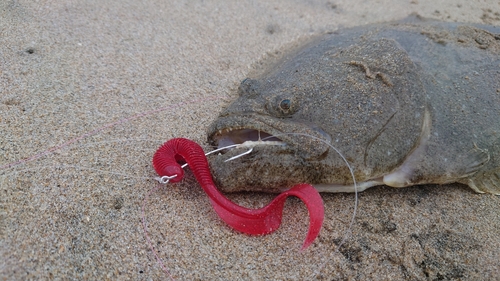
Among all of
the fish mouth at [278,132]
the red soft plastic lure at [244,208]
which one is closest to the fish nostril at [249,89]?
the fish mouth at [278,132]

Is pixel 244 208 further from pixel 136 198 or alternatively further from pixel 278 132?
pixel 136 198

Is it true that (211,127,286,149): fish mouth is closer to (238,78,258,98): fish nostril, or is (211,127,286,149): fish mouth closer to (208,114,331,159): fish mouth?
(208,114,331,159): fish mouth

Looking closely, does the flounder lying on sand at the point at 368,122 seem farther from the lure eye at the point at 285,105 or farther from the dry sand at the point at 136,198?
the dry sand at the point at 136,198

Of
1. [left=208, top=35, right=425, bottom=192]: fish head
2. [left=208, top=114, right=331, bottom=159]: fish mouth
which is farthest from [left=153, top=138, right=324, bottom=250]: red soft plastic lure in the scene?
[left=208, top=114, right=331, bottom=159]: fish mouth

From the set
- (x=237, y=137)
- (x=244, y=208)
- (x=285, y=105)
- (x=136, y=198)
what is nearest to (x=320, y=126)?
(x=285, y=105)

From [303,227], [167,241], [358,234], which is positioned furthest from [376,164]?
[167,241]

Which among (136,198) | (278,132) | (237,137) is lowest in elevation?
(136,198)

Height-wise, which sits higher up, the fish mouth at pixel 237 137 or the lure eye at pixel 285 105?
the lure eye at pixel 285 105

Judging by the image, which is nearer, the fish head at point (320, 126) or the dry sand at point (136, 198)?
the dry sand at point (136, 198)
